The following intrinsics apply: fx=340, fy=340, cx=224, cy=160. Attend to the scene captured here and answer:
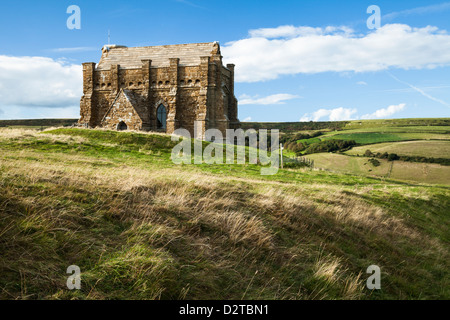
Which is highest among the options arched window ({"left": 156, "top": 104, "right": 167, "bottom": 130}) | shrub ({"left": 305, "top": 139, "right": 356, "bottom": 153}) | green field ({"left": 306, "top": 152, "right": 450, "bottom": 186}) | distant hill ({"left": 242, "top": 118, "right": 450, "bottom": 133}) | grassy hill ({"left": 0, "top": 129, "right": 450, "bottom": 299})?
distant hill ({"left": 242, "top": 118, "right": 450, "bottom": 133})

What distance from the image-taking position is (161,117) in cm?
3756

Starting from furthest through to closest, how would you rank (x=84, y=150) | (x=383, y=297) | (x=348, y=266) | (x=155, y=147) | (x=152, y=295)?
1. (x=155, y=147)
2. (x=84, y=150)
3. (x=348, y=266)
4. (x=383, y=297)
5. (x=152, y=295)

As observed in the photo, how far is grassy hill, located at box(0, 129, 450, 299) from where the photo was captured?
4840 mm

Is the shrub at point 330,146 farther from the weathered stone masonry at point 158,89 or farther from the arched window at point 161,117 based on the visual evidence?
the arched window at point 161,117

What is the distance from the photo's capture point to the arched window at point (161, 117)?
123 feet

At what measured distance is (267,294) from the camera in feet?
17.8

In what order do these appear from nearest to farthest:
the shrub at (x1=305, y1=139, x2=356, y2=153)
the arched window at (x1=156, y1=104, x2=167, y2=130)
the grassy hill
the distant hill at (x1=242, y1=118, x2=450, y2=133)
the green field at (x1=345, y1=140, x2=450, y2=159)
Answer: the grassy hill
the arched window at (x1=156, y1=104, x2=167, y2=130)
the green field at (x1=345, y1=140, x2=450, y2=159)
the shrub at (x1=305, y1=139, x2=356, y2=153)
the distant hill at (x1=242, y1=118, x2=450, y2=133)

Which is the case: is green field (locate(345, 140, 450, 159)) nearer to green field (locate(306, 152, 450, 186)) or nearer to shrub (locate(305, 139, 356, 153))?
shrub (locate(305, 139, 356, 153))

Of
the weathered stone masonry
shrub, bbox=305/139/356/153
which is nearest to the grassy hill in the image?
the weathered stone masonry

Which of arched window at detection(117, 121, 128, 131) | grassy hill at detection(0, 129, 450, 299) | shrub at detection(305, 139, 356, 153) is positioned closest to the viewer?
grassy hill at detection(0, 129, 450, 299)

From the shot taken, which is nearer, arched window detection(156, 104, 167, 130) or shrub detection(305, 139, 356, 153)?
arched window detection(156, 104, 167, 130)

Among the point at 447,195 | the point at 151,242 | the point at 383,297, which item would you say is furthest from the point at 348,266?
the point at 447,195
